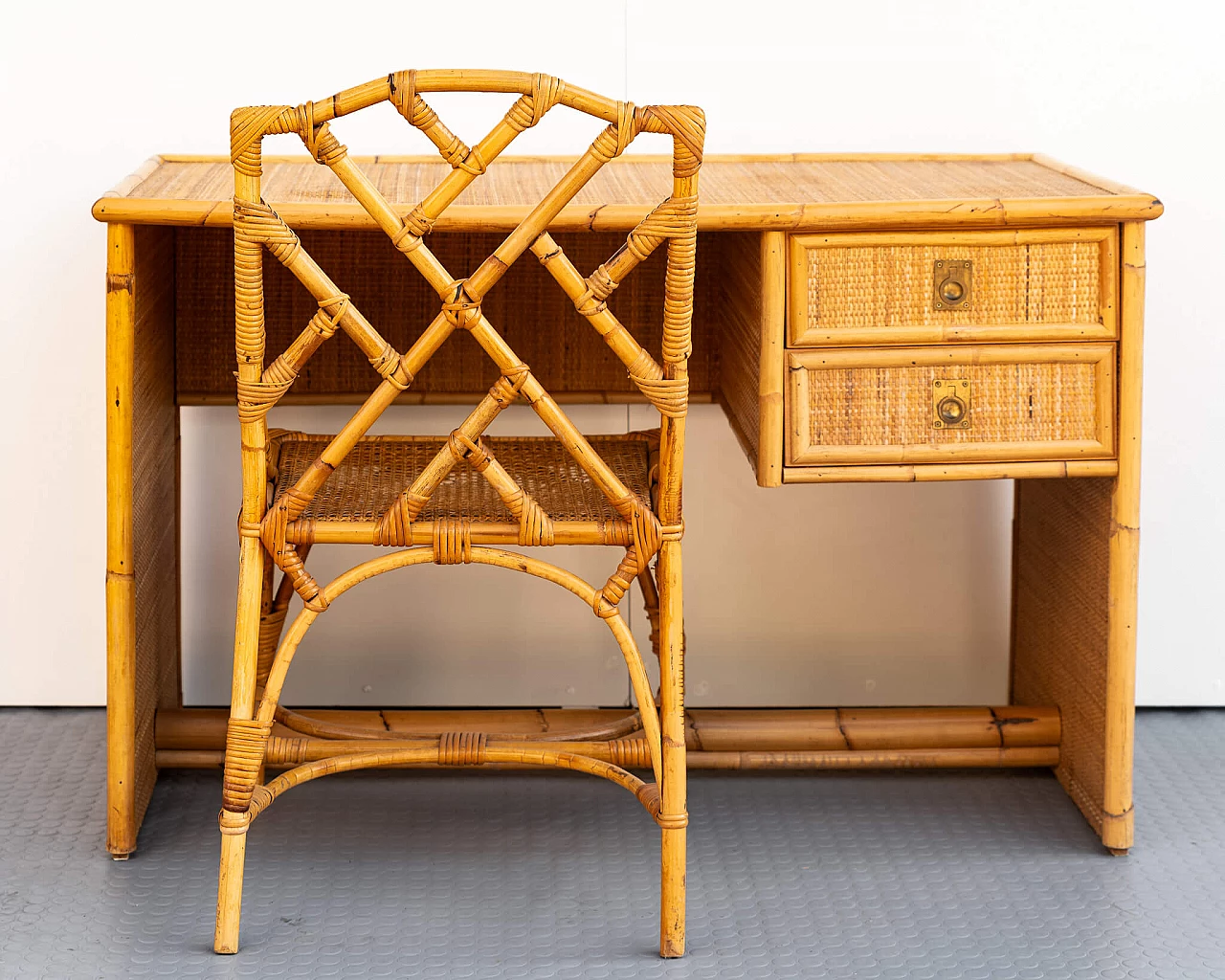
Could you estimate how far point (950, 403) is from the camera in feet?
5.37

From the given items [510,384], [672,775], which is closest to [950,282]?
[510,384]

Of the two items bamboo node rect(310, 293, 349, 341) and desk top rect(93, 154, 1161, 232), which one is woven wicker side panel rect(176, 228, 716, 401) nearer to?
desk top rect(93, 154, 1161, 232)

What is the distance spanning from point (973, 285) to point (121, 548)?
1.00 m

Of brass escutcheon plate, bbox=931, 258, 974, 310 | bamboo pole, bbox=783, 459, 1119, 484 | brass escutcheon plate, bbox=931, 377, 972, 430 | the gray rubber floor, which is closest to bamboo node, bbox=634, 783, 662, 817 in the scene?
the gray rubber floor

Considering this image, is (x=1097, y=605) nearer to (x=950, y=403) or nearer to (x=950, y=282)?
(x=950, y=403)

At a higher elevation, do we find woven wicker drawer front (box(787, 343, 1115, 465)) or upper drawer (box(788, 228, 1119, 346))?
upper drawer (box(788, 228, 1119, 346))

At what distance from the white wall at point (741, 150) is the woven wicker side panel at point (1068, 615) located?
0.30 feet

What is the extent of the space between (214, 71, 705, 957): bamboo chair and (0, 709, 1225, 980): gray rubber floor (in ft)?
0.34

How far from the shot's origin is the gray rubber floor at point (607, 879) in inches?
60.3

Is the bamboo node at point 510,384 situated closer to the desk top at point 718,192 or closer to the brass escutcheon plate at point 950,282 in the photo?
the desk top at point 718,192

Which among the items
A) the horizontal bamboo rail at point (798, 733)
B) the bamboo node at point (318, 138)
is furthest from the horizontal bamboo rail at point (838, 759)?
the bamboo node at point (318, 138)

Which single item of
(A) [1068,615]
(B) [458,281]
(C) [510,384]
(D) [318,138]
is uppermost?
(D) [318,138]

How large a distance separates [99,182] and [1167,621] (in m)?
1.70

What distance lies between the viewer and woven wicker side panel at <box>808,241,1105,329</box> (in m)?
1.60
